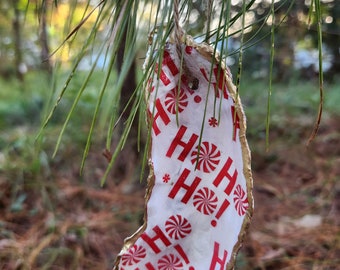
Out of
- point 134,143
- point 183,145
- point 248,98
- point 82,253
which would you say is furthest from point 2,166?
point 248,98

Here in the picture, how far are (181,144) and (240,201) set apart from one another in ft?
0.32

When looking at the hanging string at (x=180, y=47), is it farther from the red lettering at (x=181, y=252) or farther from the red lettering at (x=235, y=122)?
the red lettering at (x=181, y=252)

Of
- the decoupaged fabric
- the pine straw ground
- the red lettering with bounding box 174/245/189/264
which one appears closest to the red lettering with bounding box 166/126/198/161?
the decoupaged fabric

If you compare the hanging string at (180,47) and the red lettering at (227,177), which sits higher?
the hanging string at (180,47)

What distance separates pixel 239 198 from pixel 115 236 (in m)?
0.68

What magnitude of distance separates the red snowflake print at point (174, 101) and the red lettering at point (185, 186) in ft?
0.24

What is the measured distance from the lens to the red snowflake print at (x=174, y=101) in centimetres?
51

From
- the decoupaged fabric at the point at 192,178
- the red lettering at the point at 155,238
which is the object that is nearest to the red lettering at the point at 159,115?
the decoupaged fabric at the point at 192,178

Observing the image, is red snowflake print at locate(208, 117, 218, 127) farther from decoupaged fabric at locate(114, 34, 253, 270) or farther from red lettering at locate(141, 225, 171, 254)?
red lettering at locate(141, 225, 171, 254)

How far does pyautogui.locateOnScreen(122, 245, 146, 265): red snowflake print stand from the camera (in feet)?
1.62

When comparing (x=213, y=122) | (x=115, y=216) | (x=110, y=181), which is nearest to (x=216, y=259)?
(x=213, y=122)

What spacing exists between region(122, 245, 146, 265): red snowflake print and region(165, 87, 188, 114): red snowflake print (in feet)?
0.53

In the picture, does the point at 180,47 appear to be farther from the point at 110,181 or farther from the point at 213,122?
the point at 110,181

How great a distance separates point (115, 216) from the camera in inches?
48.1
